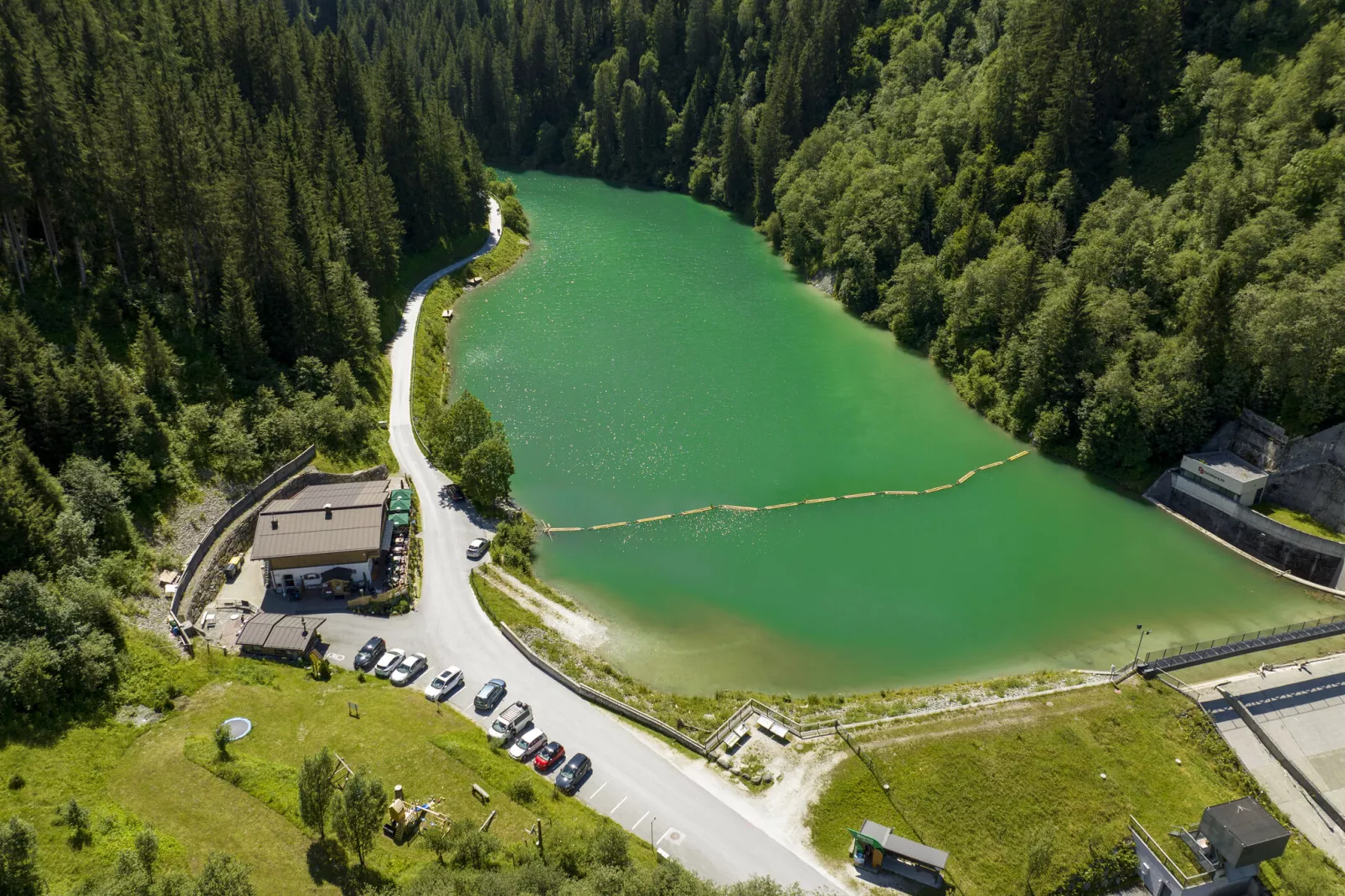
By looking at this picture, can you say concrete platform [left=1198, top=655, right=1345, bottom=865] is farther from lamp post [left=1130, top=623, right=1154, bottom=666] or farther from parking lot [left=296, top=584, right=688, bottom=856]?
parking lot [left=296, top=584, right=688, bottom=856]

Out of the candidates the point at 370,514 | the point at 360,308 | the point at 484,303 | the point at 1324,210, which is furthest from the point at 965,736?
the point at 484,303

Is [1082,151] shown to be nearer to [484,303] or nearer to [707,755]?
[484,303]

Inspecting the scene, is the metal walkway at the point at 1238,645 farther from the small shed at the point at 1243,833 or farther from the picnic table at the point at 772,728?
the picnic table at the point at 772,728

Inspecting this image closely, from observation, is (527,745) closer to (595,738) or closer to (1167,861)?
(595,738)

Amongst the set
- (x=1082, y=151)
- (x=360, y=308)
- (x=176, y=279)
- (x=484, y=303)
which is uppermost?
(x=1082, y=151)

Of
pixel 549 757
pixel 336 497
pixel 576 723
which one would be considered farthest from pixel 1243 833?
pixel 336 497

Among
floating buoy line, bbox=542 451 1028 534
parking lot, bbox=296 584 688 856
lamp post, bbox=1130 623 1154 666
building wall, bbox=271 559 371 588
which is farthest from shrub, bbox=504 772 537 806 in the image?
lamp post, bbox=1130 623 1154 666
